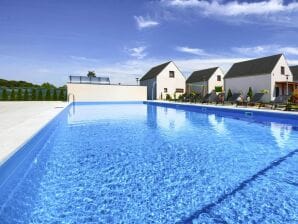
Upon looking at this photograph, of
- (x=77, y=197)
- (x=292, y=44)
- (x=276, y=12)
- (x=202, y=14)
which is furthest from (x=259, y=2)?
(x=77, y=197)

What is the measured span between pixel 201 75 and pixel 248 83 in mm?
10806

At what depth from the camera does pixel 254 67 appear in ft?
89.2

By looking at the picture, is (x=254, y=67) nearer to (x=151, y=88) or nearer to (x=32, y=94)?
(x=151, y=88)

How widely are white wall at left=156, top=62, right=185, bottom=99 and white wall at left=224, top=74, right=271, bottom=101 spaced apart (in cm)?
761

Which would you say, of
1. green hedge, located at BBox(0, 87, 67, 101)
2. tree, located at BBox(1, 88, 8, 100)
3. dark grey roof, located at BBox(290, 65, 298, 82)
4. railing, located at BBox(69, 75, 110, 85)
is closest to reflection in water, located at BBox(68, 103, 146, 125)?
green hedge, located at BBox(0, 87, 67, 101)

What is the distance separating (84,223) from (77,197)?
2.59ft

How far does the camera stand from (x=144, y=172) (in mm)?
4719

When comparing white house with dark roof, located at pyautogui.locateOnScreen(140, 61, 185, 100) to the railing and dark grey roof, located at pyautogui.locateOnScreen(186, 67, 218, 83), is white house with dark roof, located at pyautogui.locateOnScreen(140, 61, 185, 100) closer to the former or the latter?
dark grey roof, located at pyautogui.locateOnScreen(186, 67, 218, 83)

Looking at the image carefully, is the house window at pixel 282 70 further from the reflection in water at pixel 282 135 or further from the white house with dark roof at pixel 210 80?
the reflection in water at pixel 282 135

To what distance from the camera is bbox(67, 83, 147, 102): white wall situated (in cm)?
3156

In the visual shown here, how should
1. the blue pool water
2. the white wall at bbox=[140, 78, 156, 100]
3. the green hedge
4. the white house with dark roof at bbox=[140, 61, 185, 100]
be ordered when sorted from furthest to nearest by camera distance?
the white wall at bbox=[140, 78, 156, 100]
the white house with dark roof at bbox=[140, 61, 185, 100]
the green hedge
the blue pool water

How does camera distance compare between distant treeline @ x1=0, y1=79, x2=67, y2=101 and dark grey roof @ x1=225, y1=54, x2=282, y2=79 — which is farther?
distant treeline @ x1=0, y1=79, x2=67, y2=101

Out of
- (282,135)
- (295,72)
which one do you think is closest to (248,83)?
(295,72)

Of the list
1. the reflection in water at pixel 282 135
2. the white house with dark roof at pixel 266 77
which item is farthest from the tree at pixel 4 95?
the reflection in water at pixel 282 135
